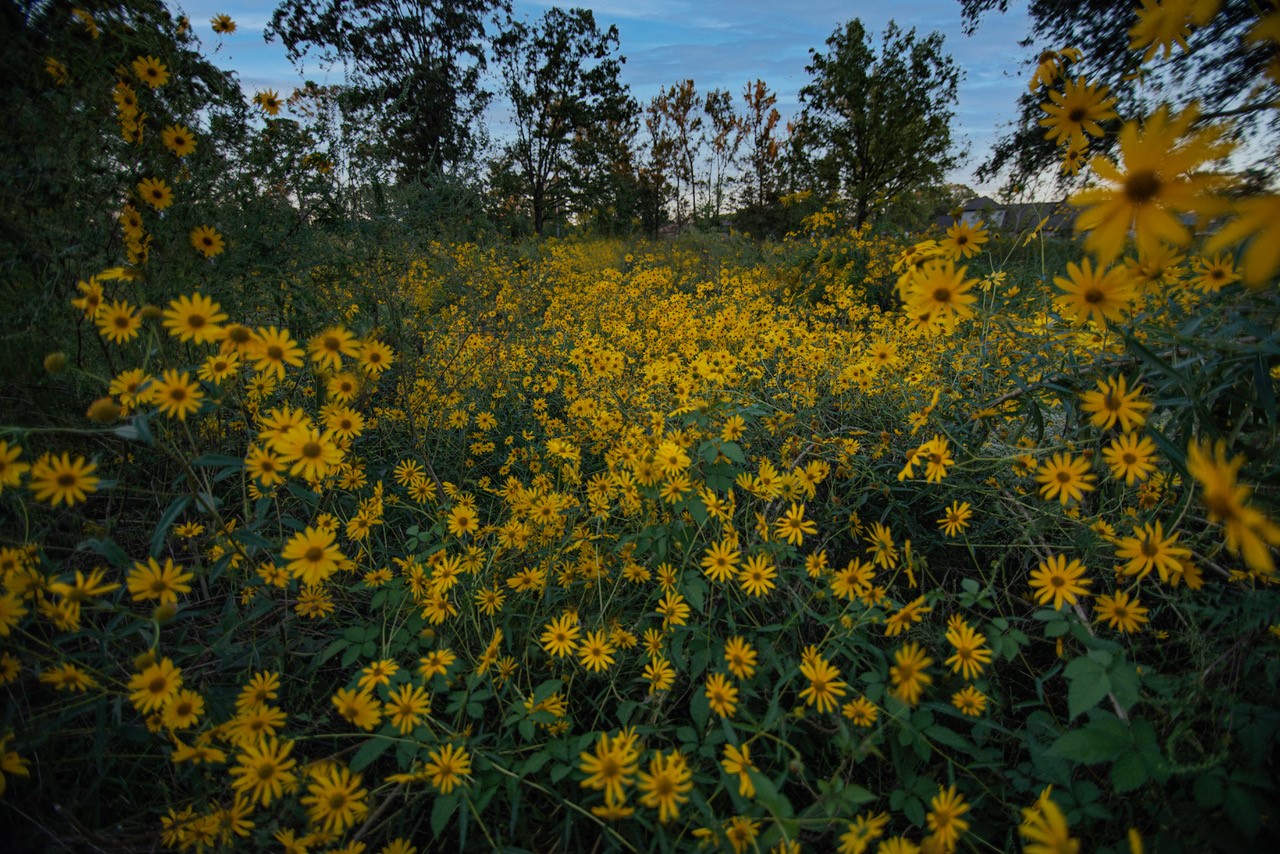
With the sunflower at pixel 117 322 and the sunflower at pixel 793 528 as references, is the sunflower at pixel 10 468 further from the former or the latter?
the sunflower at pixel 793 528

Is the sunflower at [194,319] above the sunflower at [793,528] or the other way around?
above

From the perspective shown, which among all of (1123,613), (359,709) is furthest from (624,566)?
(1123,613)

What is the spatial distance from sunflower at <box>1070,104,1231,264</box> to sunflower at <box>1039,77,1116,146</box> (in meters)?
0.59

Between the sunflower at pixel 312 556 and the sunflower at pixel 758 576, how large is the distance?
96cm

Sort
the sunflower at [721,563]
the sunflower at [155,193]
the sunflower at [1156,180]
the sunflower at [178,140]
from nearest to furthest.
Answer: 1. the sunflower at [1156,180]
2. the sunflower at [721,563]
3. the sunflower at [155,193]
4. the sunflower at [178,140]

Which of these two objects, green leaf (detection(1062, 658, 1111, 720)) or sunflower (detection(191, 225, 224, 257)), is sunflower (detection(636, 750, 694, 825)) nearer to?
green leaf (detection(1062, 658, 1111, 720))

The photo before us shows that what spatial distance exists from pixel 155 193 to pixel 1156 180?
2583 mm

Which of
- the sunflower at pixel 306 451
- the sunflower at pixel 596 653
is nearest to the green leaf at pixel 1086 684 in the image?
the sunflower at pixel 596 653

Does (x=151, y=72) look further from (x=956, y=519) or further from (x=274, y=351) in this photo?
(x=956, y=519)

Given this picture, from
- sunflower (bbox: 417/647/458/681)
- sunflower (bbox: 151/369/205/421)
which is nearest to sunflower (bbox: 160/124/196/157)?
sunflower (bbox: 151/369/205/421)

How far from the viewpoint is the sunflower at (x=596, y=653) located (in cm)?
120

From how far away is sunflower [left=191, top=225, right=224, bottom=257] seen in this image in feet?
5.82

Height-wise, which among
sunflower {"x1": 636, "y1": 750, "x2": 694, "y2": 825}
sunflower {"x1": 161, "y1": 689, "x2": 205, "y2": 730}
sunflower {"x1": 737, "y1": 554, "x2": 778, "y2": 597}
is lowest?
sunflower {"x1": 636, "y1": 750, "x2": 694, "y2": 825}

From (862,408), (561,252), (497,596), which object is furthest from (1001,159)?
(497,596)
